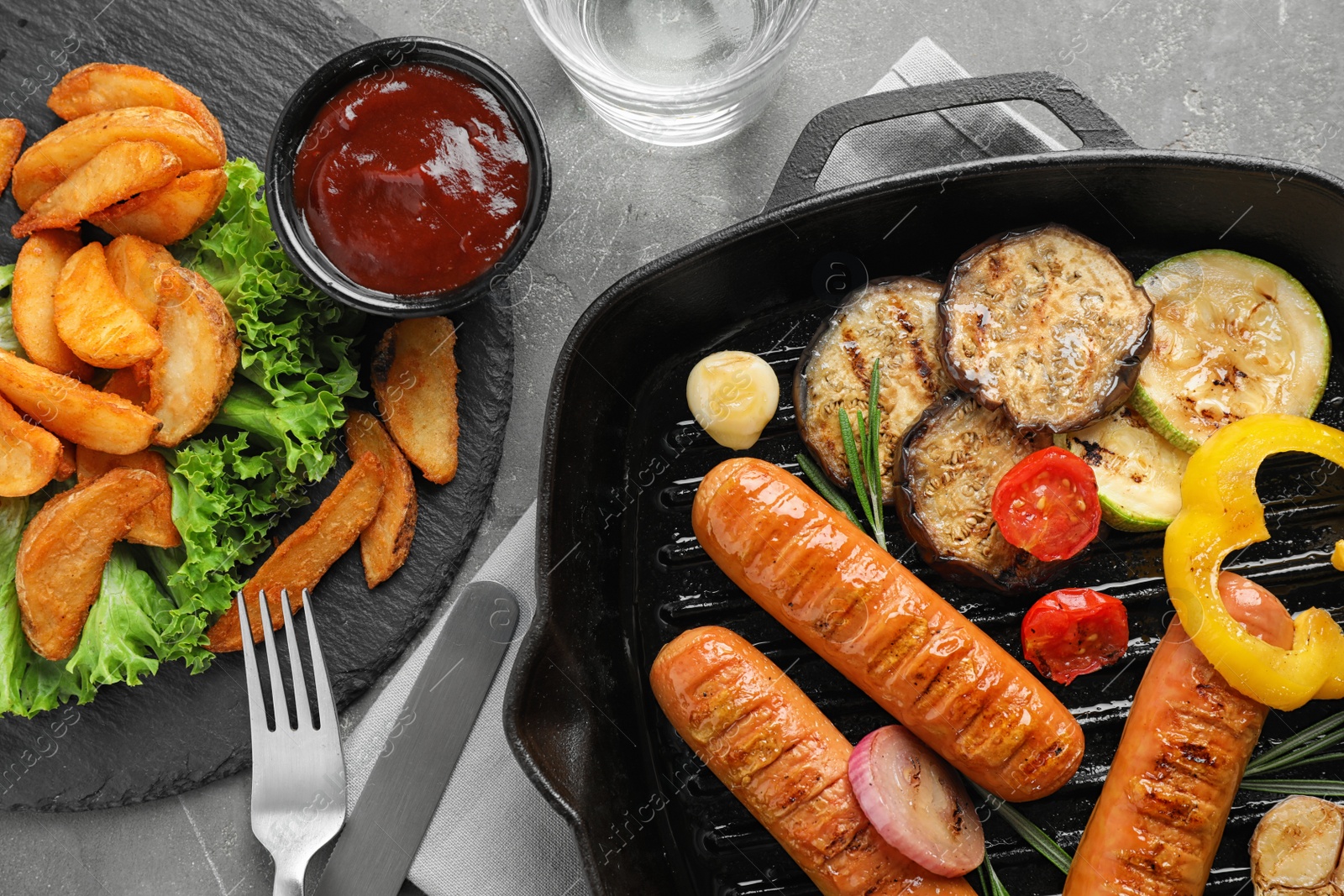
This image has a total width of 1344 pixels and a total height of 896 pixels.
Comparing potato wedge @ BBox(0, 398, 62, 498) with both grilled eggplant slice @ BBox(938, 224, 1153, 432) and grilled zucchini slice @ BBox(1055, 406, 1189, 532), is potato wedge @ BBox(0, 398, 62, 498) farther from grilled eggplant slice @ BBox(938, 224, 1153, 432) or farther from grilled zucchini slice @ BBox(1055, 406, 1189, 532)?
grilled zucchini slice @ BBox(1055, 406, 1189, 532)

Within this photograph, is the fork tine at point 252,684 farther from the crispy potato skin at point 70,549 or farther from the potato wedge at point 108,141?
the potato wedge at point 108,141

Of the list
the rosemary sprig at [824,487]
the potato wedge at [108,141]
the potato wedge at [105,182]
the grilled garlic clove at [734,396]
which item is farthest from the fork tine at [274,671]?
the rosemary sprig at [824,487]

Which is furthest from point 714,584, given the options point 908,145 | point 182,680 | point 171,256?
point 171,256

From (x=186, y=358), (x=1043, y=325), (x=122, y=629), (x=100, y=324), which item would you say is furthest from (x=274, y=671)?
(x=1043, y=325)

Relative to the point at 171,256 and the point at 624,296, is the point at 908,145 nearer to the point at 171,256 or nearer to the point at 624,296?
the point at 624,296

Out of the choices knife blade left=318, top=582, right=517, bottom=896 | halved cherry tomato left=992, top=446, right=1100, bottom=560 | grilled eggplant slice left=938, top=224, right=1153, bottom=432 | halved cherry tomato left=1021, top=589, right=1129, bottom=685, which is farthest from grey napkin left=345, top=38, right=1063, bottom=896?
halved cherry tomato left=1021, top=589, right=1129, bottom=685

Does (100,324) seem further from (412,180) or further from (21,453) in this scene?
(412,180)
